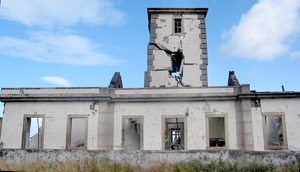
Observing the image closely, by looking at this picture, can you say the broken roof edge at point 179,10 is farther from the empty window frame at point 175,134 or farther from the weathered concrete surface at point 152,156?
the weathered concrete surface at point 152,156

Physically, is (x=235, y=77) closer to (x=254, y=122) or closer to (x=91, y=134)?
(x=254, y=122)

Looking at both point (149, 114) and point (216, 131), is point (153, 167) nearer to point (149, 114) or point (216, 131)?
point (149, 114)

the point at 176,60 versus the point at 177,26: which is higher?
the point at 177,26

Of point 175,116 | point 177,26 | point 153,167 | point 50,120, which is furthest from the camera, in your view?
point 177,26

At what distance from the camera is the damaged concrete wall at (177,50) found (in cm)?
1881

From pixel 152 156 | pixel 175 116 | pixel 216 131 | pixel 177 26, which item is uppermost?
pixel 177 26

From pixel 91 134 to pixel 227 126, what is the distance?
6.88 metres

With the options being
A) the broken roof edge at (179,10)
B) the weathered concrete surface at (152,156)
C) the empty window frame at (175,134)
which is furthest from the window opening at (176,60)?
the weathered concrete surface at (152,156)

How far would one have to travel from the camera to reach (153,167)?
31.7 feet

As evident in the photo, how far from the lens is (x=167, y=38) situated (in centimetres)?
1967

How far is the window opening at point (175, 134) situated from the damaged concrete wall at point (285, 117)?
419 cm

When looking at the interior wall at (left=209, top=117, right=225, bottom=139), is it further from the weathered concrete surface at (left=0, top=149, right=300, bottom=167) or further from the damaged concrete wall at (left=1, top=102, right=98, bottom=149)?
the weathered concrete surface at (left=0, top=149, right=300, bottom=167)

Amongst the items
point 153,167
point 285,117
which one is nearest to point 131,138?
point 153,167

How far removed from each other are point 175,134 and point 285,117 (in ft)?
21.0
